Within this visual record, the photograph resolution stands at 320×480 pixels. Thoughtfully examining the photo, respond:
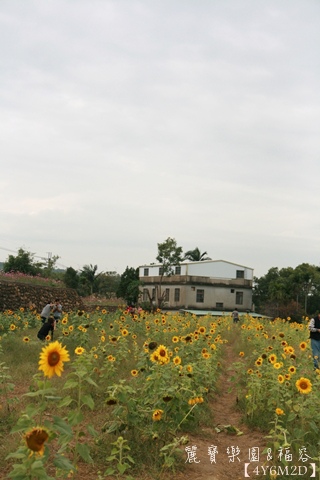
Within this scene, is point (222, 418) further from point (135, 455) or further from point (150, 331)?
point (150, 331)

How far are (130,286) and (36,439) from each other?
48.3 m

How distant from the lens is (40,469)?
8.55ft

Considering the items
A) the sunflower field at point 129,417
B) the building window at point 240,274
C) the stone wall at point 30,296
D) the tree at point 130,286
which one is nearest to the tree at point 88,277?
the tree at point 130,286

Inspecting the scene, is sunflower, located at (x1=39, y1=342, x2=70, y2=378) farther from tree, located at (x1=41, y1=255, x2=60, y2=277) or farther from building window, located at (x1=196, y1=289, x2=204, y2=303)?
building window, located at (x1=196, y1=289, x2=204, y2=303)

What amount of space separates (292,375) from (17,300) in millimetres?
14958

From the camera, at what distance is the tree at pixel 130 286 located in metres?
50.6

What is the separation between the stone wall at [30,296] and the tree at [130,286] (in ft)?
85.4

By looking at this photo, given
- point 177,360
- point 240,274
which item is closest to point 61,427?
point 177,360

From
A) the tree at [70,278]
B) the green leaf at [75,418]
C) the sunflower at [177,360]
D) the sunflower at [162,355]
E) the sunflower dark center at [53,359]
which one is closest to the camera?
the sunflower dark center at [53,359]

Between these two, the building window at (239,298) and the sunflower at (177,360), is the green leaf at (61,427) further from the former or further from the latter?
the building window at (239,298)

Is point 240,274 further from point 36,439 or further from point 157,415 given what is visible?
point 36,439

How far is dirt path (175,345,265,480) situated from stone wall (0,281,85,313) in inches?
503

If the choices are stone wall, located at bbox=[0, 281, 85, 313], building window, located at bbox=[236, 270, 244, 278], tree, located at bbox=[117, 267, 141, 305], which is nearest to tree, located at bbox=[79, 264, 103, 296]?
tree, located at bbox=[117, 267, 141, 305]

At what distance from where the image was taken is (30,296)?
2045cm
